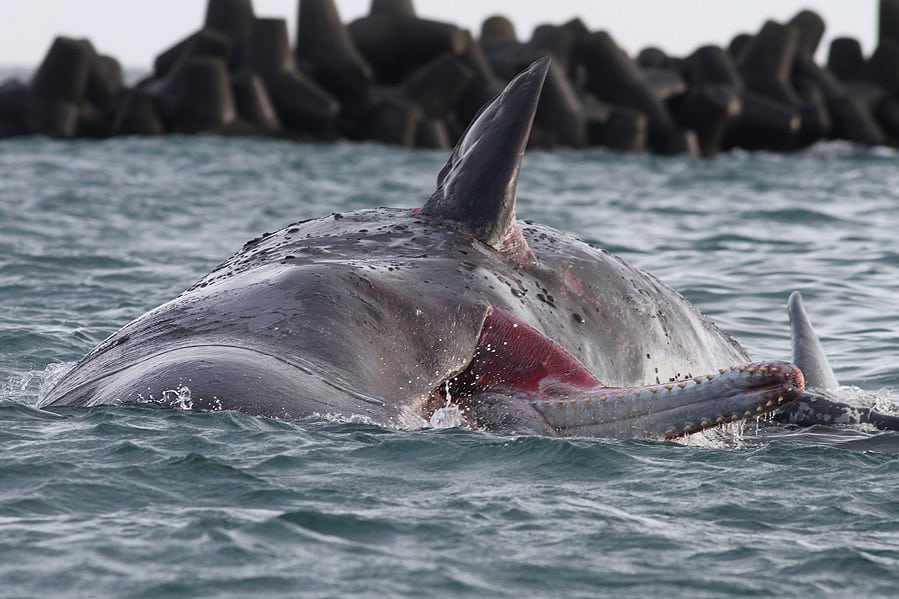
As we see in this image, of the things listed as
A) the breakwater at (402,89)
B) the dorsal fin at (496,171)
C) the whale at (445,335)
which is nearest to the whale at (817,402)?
the whale at (445,335)

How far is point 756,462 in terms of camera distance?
608 centimetres

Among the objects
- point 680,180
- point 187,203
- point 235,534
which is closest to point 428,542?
point 235,534

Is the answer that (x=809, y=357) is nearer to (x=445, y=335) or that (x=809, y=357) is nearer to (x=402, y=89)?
(x=445, y=335)

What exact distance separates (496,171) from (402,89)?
30.1m

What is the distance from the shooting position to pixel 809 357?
9.05 metres

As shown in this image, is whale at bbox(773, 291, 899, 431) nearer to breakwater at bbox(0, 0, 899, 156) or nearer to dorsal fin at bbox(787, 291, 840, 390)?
dorsal fin at bbox(787, 291, 840, 390)

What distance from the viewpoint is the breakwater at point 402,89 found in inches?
1446

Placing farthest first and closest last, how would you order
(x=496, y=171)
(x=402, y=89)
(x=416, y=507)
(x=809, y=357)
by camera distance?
1. (x=402, y=89)
2. (x=809, y=357)
3. (x=496, y=171)
4. (x=416, y=507)

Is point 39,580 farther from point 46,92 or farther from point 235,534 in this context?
point 46,92

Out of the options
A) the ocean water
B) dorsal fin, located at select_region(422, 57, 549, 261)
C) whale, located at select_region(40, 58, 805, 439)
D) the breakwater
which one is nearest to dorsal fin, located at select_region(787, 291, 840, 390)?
the ocean water

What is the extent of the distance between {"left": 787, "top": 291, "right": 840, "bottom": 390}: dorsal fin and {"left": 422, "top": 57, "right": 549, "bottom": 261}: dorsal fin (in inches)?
97.3

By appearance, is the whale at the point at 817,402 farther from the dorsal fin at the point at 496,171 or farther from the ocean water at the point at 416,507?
the dorsal fin at the point at 496,171

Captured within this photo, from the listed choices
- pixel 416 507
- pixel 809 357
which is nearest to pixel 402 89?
pixel 809 357

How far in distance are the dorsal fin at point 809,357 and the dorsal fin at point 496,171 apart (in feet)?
8.11
